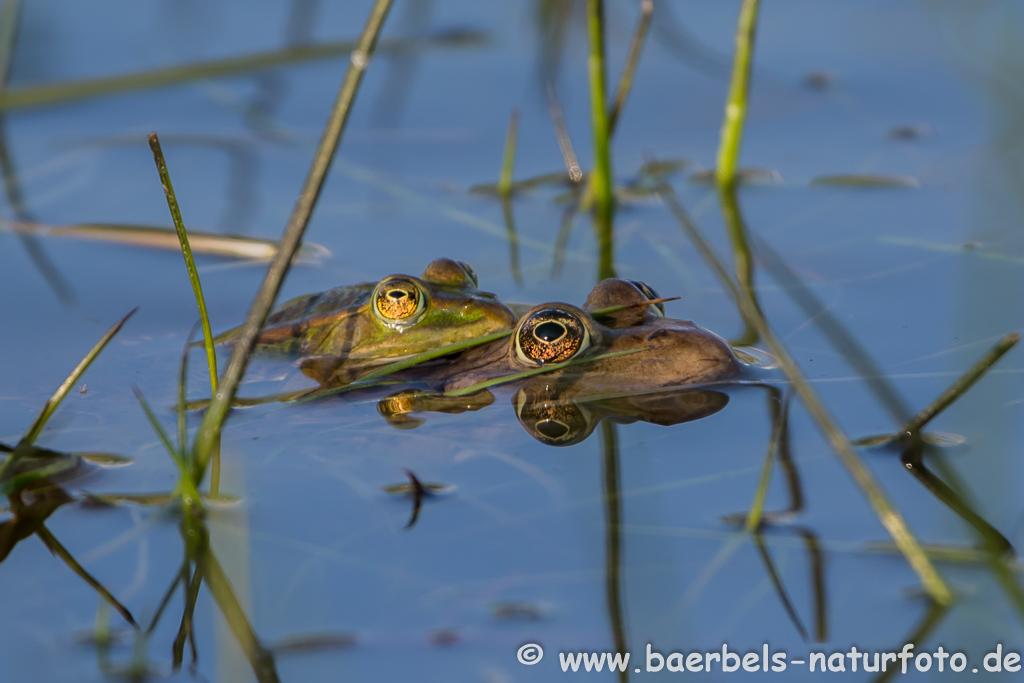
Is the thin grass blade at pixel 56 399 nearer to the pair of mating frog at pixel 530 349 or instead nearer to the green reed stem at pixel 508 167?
the pair of mating frog at pixel 530 349

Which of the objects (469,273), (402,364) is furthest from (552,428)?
(469,273)

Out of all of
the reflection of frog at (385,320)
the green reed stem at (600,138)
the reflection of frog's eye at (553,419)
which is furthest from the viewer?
the green reed stem at (600,138)

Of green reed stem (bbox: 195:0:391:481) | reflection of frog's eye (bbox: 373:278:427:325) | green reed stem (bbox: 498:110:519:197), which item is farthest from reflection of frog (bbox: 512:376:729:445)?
green reed stem (bbox: 498:110:519:197)

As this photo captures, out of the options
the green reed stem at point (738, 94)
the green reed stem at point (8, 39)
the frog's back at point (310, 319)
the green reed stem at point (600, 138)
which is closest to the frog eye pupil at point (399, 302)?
the frog's back at point (310, 319)

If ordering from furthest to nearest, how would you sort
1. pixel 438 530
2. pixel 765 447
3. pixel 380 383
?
pixel 380 383 < pixel 765 447 < pixel 438 530

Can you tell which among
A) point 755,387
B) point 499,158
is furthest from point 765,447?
point 499,158

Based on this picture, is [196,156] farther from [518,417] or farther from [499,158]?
[518,417]

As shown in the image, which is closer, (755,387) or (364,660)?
(364,660)
